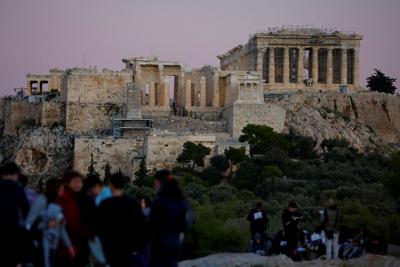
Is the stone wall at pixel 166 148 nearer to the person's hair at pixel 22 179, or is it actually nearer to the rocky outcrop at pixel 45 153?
the rocky outcrop at pixel 45 153

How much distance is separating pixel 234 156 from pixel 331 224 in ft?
94.1

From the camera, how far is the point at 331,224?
63.9ft

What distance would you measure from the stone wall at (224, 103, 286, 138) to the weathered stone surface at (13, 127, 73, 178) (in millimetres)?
8239

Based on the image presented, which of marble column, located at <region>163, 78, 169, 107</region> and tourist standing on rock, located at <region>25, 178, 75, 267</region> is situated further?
marble column, located at <region>163, 78, 169, 107</region>

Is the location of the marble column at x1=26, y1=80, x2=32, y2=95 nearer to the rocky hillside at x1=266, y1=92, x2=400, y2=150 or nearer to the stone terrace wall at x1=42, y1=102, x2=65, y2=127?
the stone terrace wall at x1=42, y1=102, x2=65, y2=127

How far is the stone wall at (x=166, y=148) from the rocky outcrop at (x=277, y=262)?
30098 millimetres

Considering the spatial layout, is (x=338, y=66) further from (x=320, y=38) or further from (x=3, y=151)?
(x=3, y=151)

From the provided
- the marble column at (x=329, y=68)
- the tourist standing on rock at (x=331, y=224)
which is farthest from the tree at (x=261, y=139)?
the tourist standing on rock at (x=331, y=224)

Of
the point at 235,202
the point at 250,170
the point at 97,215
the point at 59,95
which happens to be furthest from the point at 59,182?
the point at 59,95

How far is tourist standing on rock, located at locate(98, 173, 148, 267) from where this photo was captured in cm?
1295

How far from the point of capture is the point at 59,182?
1291 cm

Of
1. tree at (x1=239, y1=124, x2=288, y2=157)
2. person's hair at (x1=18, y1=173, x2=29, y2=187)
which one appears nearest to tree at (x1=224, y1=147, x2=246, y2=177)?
tree at (x1=239, y1=124, x2=288, y2=157)

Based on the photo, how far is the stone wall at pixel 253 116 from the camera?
53812 millimetres

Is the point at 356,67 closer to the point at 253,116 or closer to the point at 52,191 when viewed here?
the point at 253,116
